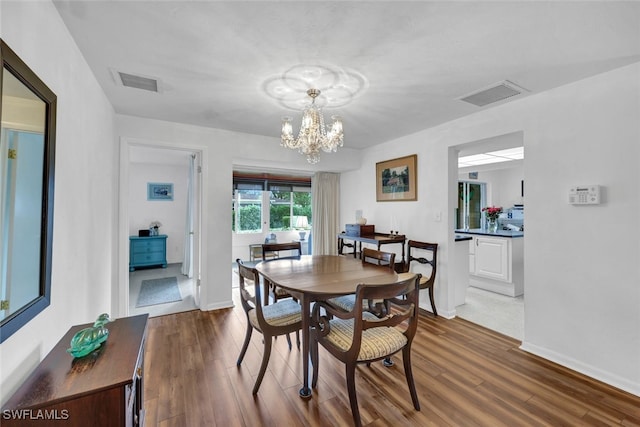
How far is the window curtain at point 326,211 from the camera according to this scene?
5.32m

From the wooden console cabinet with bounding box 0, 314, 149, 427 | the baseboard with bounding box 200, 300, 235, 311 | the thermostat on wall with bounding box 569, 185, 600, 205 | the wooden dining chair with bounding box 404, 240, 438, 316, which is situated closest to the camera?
the wooden console cabinet with bounding box 0, 314, 149, 427

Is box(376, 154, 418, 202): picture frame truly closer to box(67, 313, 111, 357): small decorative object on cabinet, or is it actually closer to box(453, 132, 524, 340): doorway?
box(453, 132, 524, 340): doorway

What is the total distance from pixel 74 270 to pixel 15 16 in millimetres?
1295

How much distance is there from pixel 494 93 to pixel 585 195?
108 cm

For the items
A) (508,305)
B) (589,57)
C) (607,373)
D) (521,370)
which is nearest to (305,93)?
(589,57)

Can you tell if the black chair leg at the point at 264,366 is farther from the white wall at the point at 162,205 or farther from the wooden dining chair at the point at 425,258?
the white wall at the point at 162,205

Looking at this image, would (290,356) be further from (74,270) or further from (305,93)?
(305,93)

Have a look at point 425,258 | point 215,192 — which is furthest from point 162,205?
point 425,258

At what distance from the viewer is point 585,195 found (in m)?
2.16

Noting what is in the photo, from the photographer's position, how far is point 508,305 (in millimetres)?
3664

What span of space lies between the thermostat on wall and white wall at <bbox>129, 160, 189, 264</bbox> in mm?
6403

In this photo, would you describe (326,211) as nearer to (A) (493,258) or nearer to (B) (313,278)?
(A) (493,258)

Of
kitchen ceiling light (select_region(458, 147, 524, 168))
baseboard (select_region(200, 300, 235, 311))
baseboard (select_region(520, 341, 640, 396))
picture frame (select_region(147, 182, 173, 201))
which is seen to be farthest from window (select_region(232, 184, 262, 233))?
baseboard (select_region(520, 341, 640, 396))

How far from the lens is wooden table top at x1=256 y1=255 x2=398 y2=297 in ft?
6.12
